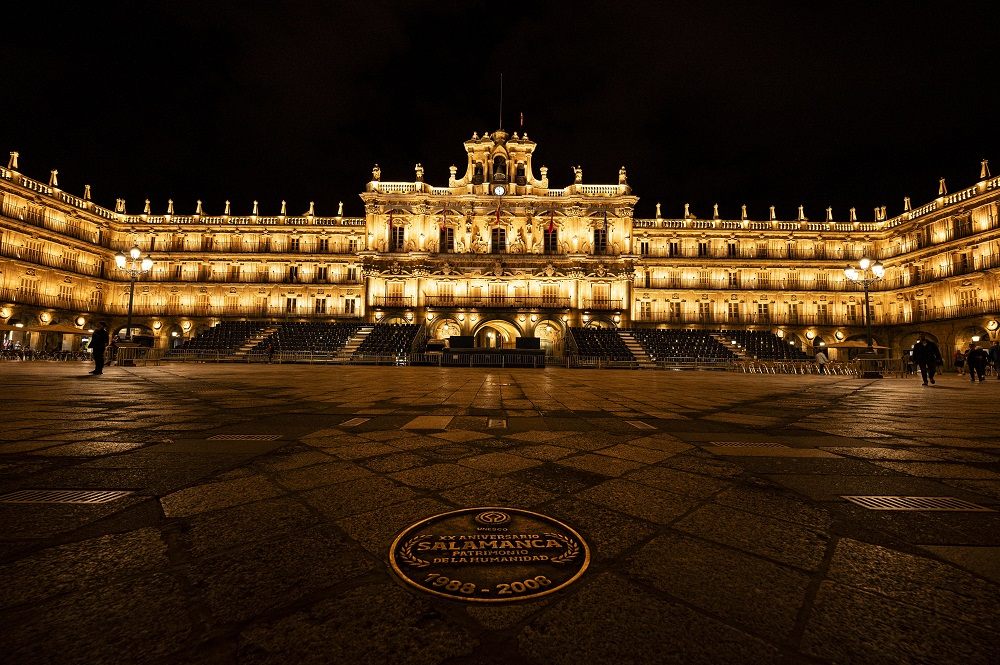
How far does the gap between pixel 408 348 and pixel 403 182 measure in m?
14.8

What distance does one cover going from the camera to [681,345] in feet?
94.6

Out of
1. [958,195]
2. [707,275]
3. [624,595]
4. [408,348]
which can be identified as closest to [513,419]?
[624,595]

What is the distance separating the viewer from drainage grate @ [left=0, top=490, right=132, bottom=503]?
2057 millimetres

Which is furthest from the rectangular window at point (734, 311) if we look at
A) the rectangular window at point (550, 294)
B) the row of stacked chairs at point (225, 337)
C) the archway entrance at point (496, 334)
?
the row of stacked chairs at point (225, 337)

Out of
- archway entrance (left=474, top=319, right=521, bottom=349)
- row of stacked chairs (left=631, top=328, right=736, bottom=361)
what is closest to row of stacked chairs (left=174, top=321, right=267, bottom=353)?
archway entrance (left=474, top=319, right=521, bottom=349)

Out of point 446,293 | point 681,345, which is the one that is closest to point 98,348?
point 446,293

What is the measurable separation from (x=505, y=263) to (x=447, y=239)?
16.2ft

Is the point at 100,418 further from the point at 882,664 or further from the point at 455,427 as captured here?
the point at 882,664

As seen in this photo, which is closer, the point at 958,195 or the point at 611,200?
→ the point at 958,195

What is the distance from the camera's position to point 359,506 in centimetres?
204

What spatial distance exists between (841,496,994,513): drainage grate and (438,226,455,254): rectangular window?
32.6m

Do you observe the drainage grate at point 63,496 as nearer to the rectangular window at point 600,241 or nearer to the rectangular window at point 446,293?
the rectangular window at point 446,293

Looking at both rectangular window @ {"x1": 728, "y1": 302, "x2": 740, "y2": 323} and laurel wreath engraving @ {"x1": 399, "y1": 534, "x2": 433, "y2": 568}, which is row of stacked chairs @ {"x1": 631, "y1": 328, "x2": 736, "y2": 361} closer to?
rectangular window @ {"x1": 728, "y1": 302, "x2": 740, "y2": 323}

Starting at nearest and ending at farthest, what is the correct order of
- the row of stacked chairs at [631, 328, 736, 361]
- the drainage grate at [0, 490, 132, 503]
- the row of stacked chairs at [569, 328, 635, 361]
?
the drainage grate at [0, 490, 132, 503] → the row of stacked chairs at [569, 328, 635, 361] → the row of stacked chairs at [631, 328, 736, 361]
